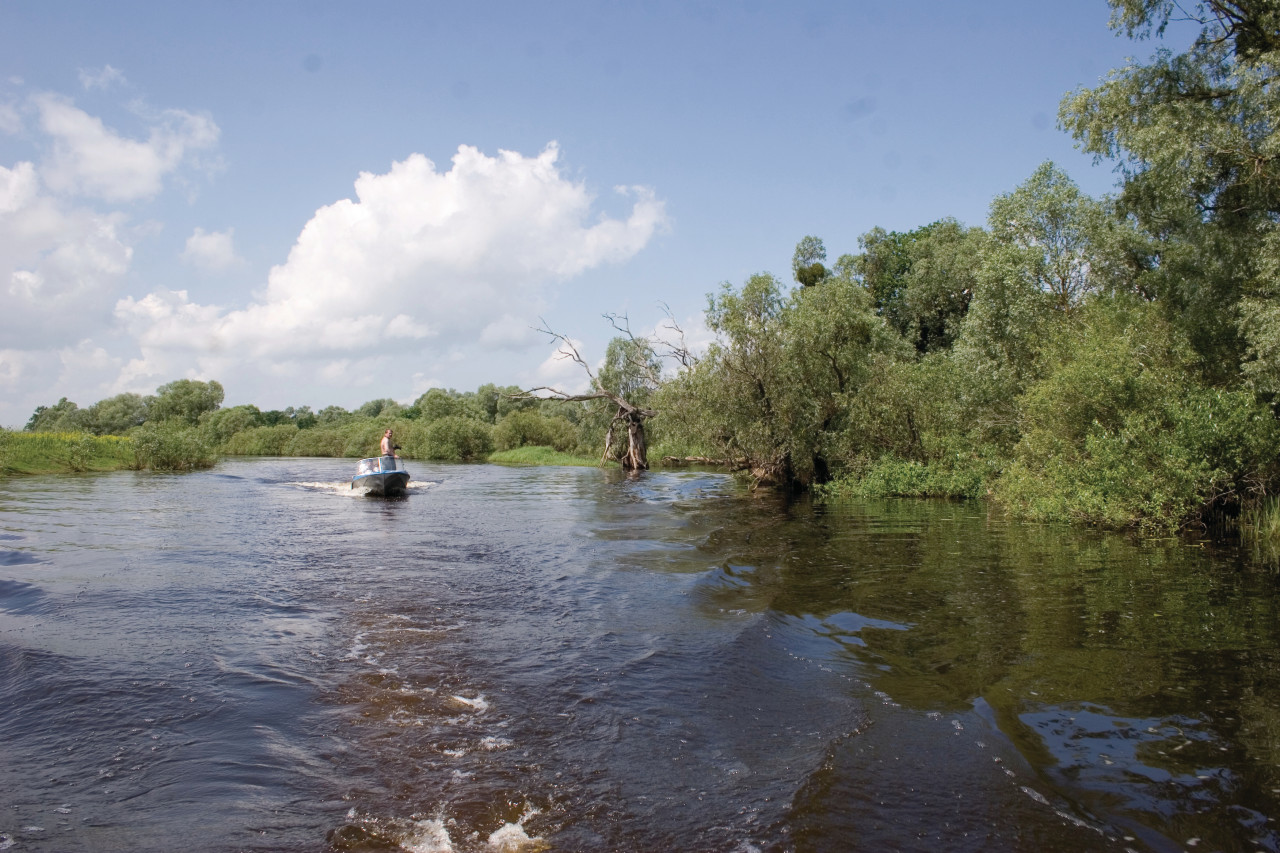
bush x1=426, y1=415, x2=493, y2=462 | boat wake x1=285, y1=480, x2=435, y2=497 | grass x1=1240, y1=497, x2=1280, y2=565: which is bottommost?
boat wake x1=285, y1=480, x2=435, y2=497

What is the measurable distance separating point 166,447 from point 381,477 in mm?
19381

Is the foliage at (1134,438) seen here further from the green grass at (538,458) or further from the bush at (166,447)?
the green grass at (538,458)

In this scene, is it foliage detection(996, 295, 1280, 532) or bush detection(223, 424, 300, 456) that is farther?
bush detection(223, 424, 300, 456)

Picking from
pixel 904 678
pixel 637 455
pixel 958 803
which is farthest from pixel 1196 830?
pixel 637 455

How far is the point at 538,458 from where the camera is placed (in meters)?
64.8

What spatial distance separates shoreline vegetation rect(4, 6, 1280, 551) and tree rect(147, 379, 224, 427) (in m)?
57.1

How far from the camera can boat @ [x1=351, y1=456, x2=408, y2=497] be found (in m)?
29.1

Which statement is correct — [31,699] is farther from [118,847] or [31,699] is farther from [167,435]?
[167,435]

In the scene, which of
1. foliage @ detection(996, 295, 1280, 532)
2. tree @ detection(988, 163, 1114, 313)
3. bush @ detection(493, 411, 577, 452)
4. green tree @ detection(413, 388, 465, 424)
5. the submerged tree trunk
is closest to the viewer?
foliage @ detection(996, 295, 1280, 532)

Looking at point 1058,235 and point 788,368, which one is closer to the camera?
point 1058,235

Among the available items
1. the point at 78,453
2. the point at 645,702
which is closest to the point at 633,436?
the point at 78,453

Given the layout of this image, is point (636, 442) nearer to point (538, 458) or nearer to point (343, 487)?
point (538, 458)

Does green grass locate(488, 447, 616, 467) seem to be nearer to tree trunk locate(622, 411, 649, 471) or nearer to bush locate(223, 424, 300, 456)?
tree trunk locate(622, 411, 649, 471)

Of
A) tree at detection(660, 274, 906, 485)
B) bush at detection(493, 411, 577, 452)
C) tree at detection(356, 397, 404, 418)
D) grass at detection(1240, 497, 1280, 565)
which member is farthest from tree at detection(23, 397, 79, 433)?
grass at detection(1240, 497, 1280, 565)
